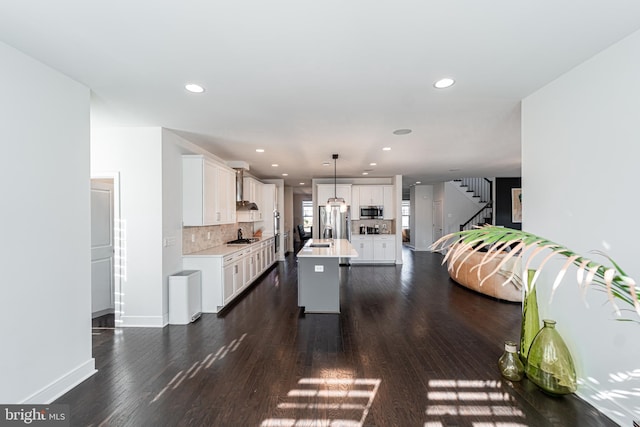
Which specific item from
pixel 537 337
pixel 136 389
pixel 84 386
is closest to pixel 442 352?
pixel 537 337

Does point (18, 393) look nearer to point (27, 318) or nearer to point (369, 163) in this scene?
point (27, 318)

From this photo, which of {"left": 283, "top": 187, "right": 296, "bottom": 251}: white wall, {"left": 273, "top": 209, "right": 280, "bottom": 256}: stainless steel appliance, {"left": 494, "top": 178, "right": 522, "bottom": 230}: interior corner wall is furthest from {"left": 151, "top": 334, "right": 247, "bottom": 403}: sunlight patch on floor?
{"left": 494, "top": 178, "right": 522, "bottom": 230}: interior corner wall

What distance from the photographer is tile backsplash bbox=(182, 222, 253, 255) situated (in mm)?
4570

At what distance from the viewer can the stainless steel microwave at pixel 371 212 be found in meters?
8.57

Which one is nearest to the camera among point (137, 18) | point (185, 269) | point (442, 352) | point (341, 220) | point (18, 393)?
point (137, 18)

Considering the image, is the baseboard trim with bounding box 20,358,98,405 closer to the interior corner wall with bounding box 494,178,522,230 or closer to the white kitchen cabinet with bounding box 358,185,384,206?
the white kitchen cabinet with bounding box 358,185,384,206

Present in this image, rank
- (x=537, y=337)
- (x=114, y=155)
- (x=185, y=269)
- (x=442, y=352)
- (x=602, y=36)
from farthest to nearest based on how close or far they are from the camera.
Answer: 1. (x=185, y=269)
2. (x=114, y=155)
3. (x=442, y=352)
4. (x=537, y=337)
5. (x=602, y=36)

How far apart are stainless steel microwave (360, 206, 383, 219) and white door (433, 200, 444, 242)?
10.6ft

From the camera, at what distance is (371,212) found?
858 centimetres

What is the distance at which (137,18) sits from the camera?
1.75 meters

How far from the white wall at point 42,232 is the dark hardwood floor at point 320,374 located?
383 millimetres

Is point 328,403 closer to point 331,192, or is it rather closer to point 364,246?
point 364,246

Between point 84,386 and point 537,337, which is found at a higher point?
point 537,337

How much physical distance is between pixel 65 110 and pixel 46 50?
0.54 metres
